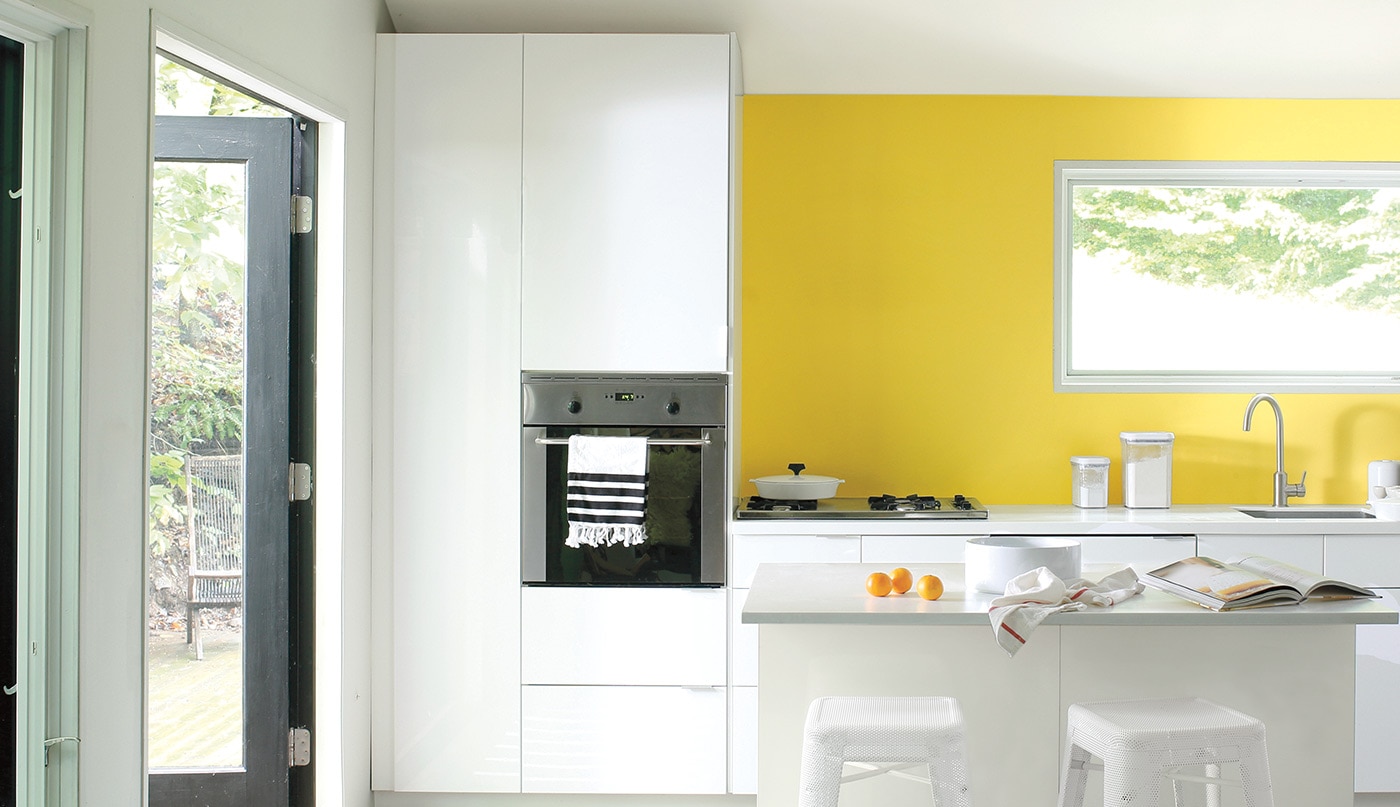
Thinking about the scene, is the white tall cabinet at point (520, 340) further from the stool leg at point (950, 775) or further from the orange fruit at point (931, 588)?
the stool leg at point (950, 775)

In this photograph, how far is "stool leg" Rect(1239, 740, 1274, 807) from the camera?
202 cm

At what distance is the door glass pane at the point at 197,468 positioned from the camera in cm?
278

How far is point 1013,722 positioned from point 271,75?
7.54ft

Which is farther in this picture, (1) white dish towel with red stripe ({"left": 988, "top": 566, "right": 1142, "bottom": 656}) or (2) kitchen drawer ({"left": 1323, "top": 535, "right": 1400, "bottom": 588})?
(2) kitchen drawer ({"left": 1323, "top": 535, "right": 1400, "bottom": 588})

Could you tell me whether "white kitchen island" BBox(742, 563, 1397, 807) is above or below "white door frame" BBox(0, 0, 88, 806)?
below

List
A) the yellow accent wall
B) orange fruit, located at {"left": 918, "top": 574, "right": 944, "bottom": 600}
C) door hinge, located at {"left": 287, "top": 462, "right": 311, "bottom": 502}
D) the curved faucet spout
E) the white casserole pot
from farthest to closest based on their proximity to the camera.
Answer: the yellow accent wall < the curved faucet spout < the white casserole pot < door hinge, located at {"left": 287, "top": 462, "right": 311, "bottom": 502} < orange fruit, located at {"left": 918, "top": 574, "right": 944, "bottom": 600}

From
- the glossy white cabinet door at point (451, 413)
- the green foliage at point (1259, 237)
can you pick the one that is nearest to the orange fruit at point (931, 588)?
the glossy white cabinet door at point (451, 413)

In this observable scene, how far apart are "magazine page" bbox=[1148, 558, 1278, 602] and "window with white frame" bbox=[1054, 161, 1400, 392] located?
160 cm

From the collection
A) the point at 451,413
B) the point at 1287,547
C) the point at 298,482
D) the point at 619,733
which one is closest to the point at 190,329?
the point at 298,482

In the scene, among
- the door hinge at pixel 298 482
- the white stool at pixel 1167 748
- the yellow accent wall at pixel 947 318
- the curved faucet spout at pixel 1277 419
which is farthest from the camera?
the yellow accent wall at pixel 947 318

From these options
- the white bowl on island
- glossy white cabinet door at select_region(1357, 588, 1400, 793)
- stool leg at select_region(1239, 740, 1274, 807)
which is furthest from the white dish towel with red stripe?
glossy white cabinet door at select_region(1357, 588, 1400, 793)

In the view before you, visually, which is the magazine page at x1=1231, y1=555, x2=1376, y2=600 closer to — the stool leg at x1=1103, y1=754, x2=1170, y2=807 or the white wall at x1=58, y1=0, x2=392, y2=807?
the stool leg at x1=1103, y1=754, x2=1170, y2=807

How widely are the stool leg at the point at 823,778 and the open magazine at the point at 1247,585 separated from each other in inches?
32.8

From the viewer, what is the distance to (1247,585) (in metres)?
2.16
